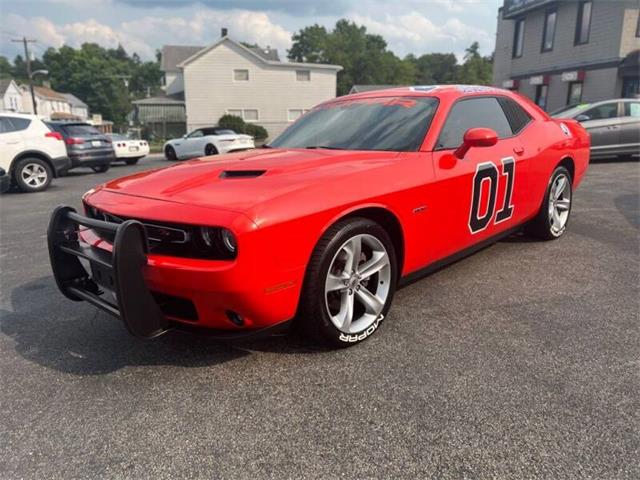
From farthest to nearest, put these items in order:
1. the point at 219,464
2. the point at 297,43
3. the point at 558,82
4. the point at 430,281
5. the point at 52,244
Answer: the point at 297,43 → the point at 558,82 → the point at 430,281 → the point at 52,244 → the point at 219,464

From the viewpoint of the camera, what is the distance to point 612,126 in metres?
10.9

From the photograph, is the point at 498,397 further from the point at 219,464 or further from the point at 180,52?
the point at 180,52

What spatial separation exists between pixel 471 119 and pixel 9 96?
78544mm

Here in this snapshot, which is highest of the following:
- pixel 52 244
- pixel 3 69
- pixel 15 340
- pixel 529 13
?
pixel 3 69

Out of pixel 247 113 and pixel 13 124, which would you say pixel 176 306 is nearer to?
pixel 13 124

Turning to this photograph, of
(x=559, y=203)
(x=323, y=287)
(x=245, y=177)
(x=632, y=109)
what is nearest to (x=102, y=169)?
(x=559, y=203)

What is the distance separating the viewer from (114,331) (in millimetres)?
3008

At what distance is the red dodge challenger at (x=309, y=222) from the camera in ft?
7.15

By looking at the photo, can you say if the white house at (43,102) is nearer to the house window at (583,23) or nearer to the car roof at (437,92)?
the house window at (583,23)

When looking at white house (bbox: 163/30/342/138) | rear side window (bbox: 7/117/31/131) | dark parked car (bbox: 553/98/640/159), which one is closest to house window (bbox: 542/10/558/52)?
dark parked car (bbox: 553/98/640/159)

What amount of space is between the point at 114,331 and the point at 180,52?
51485 millimetres

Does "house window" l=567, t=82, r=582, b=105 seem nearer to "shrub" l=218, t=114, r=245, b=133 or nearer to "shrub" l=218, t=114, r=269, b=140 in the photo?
"shrub" l=218, t=114, r=269, b=140

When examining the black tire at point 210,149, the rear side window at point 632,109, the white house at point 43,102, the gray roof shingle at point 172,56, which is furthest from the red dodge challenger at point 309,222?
the white house at point 43,102

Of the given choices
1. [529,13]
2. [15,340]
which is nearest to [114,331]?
[15,340]
